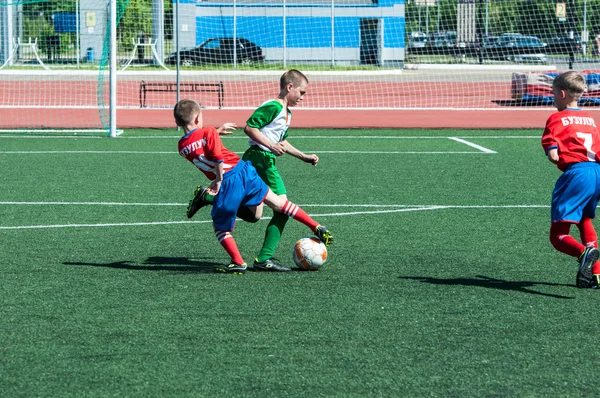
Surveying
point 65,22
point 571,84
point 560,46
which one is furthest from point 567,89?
point 560,46

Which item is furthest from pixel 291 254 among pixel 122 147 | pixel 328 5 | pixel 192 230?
pixel 328 5

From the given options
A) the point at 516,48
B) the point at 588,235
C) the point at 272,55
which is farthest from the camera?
the point at 516,48

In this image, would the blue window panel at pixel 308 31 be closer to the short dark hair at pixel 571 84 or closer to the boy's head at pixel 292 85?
the boy's head at pixel 292 85

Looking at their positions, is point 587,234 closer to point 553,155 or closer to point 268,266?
point 553,155

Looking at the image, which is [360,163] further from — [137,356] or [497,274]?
[137,356]

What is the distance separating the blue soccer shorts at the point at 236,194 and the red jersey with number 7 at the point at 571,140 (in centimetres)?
199

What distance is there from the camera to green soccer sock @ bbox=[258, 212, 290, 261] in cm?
689

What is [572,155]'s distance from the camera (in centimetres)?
621

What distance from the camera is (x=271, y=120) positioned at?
271 inches

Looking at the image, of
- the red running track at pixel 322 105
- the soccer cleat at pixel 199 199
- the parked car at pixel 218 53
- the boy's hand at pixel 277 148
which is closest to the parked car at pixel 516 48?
the red running track at pixel 322 105

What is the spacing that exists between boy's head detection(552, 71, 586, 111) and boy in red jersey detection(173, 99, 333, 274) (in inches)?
73.2

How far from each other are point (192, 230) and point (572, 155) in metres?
3.65

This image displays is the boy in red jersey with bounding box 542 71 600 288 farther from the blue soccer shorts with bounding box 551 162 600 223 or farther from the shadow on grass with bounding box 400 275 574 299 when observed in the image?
the shadow on grass with bounding box 400 275 574 299

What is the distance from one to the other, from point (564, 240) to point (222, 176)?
234cm
